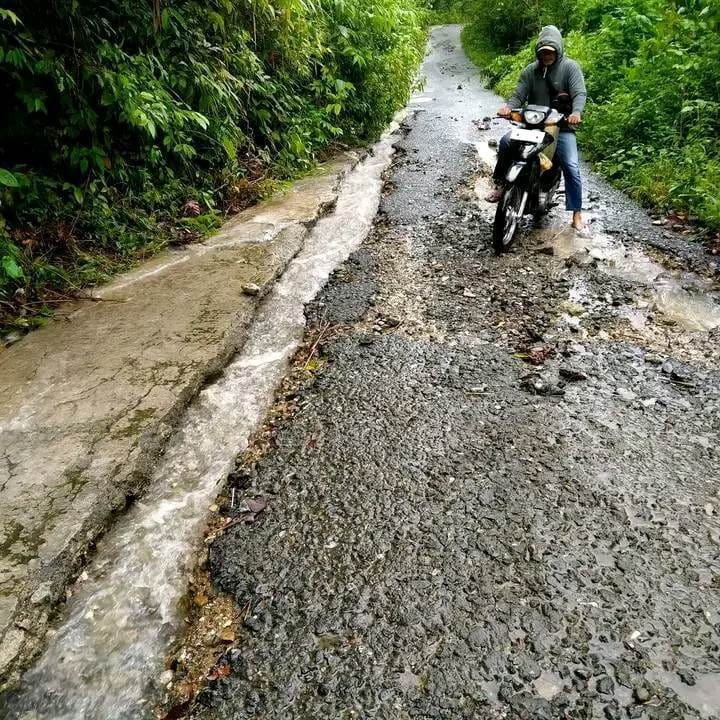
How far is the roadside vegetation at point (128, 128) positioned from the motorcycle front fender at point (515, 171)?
102 inches

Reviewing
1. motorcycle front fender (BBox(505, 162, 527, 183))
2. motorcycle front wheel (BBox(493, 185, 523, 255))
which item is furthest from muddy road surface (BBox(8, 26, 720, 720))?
motorcycle front fender (BBox(505, 162, 527, 183))

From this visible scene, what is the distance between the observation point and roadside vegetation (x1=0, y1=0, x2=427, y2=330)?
370 centimetres

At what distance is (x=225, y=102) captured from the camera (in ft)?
17.7

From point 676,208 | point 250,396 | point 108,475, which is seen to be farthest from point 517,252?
point 108,475

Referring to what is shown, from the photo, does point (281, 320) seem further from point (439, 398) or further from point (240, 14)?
point (240, 14)

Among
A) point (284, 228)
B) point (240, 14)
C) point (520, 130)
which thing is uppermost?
point (240, 14)

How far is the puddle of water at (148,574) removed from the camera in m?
1.66

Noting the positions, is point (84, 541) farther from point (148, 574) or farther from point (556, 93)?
point (556, 93)

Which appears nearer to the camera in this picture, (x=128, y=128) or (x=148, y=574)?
(x=148, y=574)

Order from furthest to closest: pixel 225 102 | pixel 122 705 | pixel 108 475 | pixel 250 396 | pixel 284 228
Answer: pixel 225 102 < pixel 284 228 < pixel 250 396 < pixel 108 475 < pixel 122 705

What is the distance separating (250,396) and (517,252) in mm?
2874

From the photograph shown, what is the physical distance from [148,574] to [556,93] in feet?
16.4

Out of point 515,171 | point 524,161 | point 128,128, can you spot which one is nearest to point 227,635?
point 515,171

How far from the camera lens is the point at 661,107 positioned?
6.50 m
